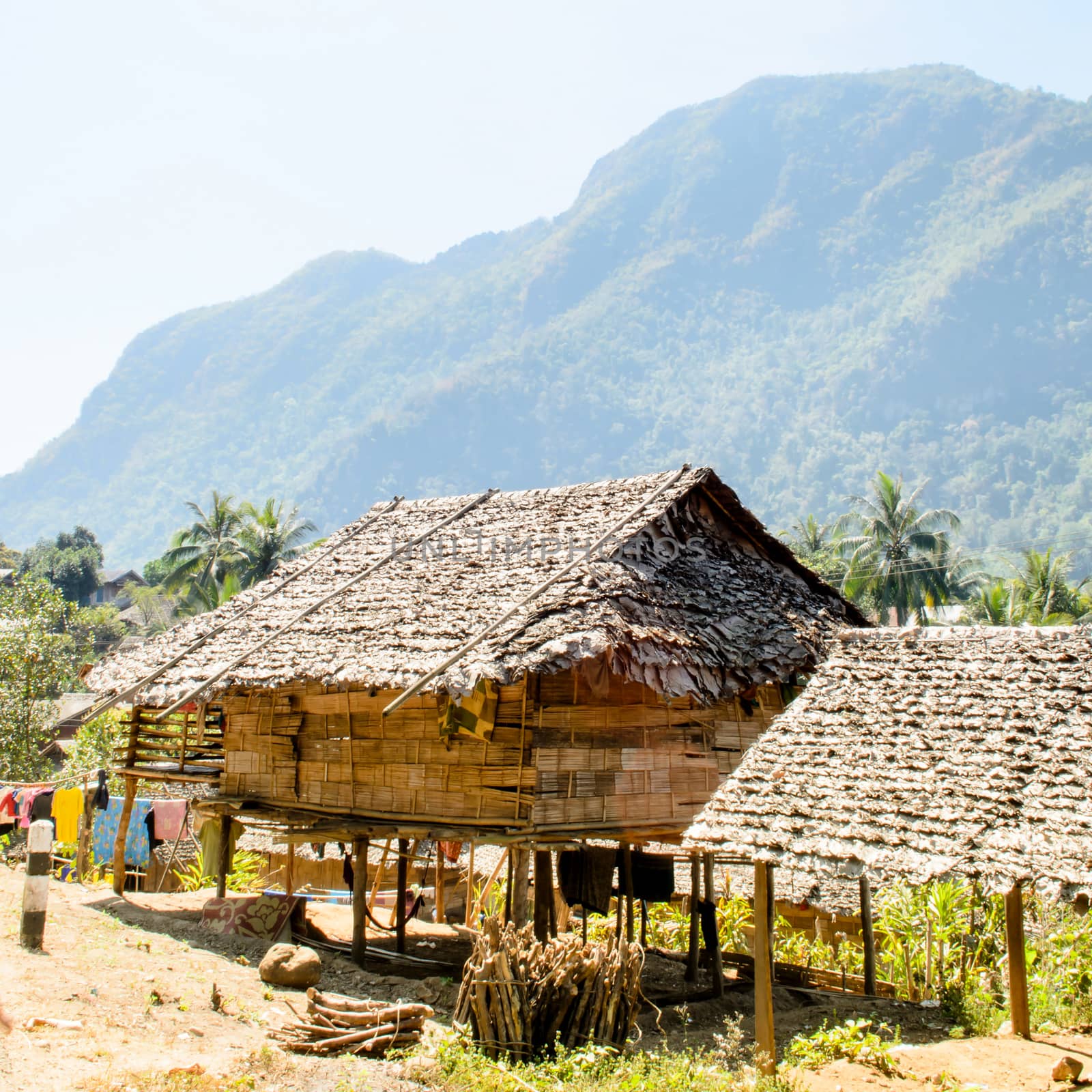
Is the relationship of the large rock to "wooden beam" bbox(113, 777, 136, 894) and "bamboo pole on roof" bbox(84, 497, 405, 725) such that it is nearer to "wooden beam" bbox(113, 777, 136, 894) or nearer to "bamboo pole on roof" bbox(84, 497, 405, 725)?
"bamboo pole on roof" bbox(84, 497, 405, 725)

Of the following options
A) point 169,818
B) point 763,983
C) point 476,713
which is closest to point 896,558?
point 169,818

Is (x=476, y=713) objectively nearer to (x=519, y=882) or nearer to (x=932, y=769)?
(x=519, y=882)

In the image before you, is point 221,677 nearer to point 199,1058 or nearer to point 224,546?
point 199,1058

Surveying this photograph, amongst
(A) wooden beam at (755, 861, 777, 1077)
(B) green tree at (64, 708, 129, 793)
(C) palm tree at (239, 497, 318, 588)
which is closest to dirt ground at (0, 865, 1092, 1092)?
(A) wooden beam at (755, 861, 777, 1077)

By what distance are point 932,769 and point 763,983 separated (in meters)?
2.34

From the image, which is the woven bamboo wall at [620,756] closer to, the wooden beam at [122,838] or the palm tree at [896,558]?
the wooden beam at [122,838]

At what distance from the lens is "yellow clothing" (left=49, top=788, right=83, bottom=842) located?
752 inches

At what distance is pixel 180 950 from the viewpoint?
44.9ft

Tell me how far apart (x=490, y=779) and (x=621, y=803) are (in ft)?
5.55

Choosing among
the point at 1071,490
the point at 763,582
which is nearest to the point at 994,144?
the point at 1071,490

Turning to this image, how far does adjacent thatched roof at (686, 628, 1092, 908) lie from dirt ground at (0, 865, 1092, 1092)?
2.06 m

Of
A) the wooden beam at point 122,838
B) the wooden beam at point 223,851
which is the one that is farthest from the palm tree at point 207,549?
the wooden beam at point 223,851

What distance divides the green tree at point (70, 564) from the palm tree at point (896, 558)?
41556 mm

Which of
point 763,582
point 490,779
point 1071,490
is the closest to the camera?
point 490,779
